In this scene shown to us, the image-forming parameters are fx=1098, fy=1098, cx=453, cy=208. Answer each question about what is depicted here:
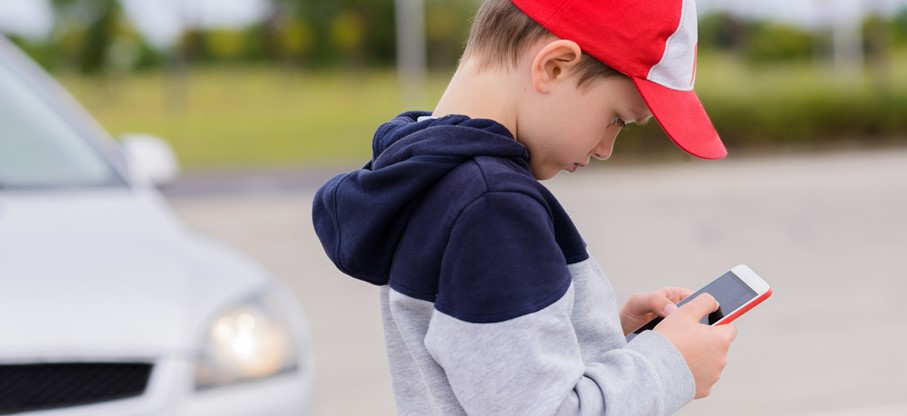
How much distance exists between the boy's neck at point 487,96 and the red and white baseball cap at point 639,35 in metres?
0.09

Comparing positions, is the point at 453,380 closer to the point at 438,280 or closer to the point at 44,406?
the point at 438,280

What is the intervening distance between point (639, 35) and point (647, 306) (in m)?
0.42

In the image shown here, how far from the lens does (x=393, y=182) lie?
1.23 meters

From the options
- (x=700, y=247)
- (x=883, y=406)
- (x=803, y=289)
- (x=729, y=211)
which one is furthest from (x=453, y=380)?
(x=729, y=211)

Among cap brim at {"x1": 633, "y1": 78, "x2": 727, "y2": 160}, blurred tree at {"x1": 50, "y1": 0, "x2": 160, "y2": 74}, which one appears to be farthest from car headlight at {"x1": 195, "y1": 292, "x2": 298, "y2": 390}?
blurred tree at {"x1": 50, "y1": 0, "x2": 160, "y2": 74}

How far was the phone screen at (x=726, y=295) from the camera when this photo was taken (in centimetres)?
137

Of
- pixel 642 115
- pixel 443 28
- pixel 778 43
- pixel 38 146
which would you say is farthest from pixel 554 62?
pixel 443 28

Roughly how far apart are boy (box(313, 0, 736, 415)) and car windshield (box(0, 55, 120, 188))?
2528mm

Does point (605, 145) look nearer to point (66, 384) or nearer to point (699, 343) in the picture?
point (699, 343)

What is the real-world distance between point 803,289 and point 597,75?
590 centimetres

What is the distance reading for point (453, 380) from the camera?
46.4 inches

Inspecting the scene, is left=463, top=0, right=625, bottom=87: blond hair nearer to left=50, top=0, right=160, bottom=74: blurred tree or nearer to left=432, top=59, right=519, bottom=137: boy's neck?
left=432, top=59, right=519, bottom=137: boy's neck

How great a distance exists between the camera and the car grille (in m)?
2.57

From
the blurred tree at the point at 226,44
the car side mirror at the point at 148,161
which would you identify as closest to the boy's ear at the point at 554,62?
the car side mirror at the point at 148,161
